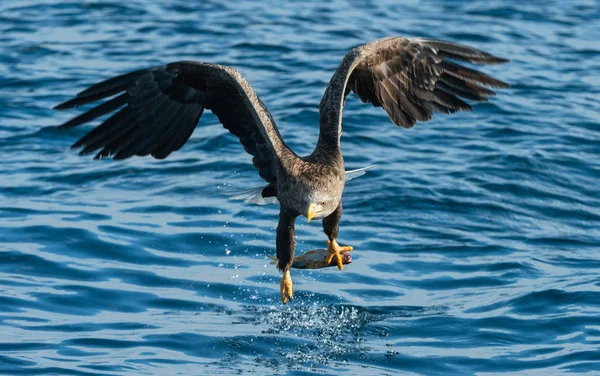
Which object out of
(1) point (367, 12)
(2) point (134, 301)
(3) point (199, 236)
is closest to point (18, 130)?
(3) point (199, 236)

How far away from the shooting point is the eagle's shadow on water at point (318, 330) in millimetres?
7188

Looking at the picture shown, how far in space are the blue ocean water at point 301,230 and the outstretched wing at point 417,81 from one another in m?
1.49

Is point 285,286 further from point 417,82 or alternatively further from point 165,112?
point 417,82

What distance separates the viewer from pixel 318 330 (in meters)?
7.67

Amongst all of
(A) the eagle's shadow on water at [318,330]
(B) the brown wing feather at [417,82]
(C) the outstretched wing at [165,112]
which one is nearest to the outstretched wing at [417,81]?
(B) the brown wing feather at [417,82]

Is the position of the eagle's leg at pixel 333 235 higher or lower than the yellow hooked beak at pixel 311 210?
lower

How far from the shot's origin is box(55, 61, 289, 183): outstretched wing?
7.12m

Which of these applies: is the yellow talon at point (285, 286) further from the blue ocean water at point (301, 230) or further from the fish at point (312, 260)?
the blue ocean water at point (301, 230)

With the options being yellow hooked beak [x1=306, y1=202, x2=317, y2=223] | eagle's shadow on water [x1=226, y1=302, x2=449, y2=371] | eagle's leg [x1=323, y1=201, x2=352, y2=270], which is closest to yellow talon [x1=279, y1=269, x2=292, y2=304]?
eagle's leg [x1=323, y1=201, x2=352, y2=270]

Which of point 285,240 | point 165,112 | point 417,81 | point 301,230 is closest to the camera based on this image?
→ point 285,240

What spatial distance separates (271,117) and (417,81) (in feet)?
4.90

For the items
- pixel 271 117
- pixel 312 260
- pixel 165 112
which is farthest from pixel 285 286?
pixel 165 112

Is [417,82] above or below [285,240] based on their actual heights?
above

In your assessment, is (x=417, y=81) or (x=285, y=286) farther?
(x=417, y=81)
